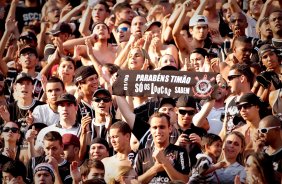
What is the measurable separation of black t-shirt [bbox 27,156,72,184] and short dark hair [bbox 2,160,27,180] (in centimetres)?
22

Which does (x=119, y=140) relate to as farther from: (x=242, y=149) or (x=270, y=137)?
(x=270, y=137)

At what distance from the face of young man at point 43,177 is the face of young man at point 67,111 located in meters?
1.54

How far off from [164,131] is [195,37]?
3503 mm

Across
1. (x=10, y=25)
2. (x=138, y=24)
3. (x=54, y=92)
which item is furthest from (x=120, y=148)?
(x=10, y=25)

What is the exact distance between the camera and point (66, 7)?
2192 centimetres

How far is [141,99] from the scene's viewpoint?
17484 mm

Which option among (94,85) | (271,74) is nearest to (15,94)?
(94,85)

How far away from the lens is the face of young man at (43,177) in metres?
15.7

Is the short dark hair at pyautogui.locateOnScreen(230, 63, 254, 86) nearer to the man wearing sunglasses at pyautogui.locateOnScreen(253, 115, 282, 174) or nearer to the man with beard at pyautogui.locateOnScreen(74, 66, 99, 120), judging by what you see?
the man wearing sunglasses at pyautogui.locateOnScreen(253, 115, 282, 174)

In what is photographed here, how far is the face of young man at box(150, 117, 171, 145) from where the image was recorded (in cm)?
1569

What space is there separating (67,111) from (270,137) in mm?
2962

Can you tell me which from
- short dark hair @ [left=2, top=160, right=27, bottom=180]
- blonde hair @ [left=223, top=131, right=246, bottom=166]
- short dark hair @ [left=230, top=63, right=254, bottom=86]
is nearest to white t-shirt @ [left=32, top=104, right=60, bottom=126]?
short dark hair @ [left=2, top=160, right=27, bottom=180]

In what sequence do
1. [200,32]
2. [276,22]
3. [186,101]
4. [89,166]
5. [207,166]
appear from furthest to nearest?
[200,32], [276,22], [186,101], [89,166], [207,166]

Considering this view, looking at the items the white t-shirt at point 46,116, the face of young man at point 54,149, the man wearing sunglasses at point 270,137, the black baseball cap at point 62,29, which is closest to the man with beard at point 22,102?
the white t-shirt at point 46,116
